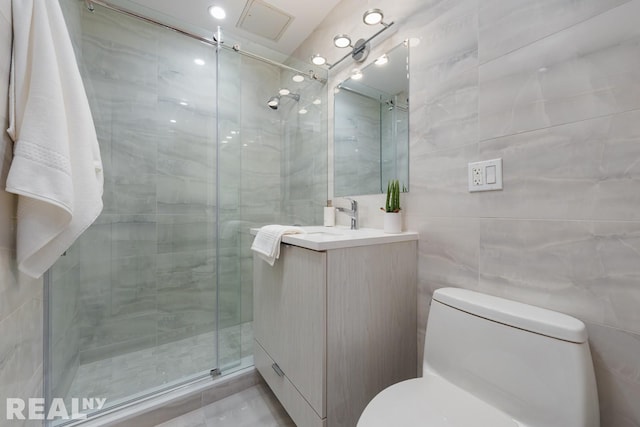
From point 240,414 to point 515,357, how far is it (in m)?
A: 1.24

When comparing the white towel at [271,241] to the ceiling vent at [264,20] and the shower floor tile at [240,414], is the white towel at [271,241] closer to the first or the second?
the shower floor tile at [240,414]

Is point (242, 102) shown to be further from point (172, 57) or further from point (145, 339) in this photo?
point (145, 339)

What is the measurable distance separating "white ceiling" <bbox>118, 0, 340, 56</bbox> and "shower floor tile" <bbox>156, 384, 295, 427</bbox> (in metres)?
2.17

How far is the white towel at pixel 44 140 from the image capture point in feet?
2.20

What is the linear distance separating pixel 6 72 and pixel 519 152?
1.56 metres

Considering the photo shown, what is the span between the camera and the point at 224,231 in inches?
65.7

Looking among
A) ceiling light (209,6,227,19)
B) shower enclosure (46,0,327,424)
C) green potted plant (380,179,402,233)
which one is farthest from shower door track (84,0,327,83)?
green potted plant (380,179,402,233)

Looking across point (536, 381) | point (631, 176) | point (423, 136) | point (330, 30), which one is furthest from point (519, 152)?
point (330, 30)

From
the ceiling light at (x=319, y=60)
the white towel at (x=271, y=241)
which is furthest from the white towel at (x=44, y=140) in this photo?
the ceiling light at (x=319, y=60)

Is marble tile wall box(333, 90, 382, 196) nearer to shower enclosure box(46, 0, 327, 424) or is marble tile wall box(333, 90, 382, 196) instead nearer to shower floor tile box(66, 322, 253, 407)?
shower enclosure box(46, 0, 327, 424)

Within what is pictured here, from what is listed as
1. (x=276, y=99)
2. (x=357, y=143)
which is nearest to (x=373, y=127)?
(x=357, y=143)

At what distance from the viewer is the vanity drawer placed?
3.07ft

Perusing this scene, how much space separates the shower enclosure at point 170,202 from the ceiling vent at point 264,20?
0.93ft

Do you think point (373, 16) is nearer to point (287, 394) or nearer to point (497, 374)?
point (497, 374)
